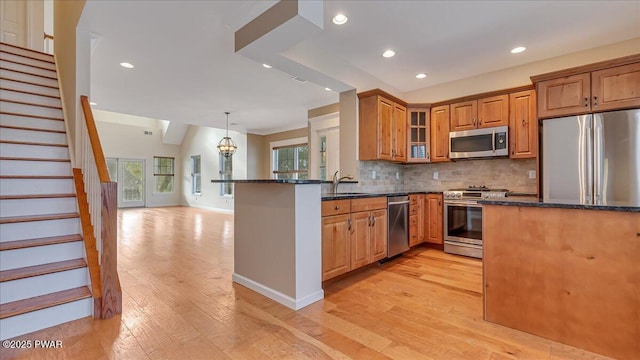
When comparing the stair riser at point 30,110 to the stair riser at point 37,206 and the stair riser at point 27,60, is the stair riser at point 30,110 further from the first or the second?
the stair riser at point 37,206

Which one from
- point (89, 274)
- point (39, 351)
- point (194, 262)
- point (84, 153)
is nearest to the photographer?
point (39, 351)

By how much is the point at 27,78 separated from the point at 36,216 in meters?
2.41

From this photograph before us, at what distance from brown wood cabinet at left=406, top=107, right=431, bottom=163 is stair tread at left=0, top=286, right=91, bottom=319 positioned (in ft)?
14.1

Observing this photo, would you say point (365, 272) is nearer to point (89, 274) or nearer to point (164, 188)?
point (89, 274)

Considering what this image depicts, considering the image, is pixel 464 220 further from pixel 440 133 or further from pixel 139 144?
pixel 139 144

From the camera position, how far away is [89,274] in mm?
2225

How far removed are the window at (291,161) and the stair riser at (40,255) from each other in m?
5.53

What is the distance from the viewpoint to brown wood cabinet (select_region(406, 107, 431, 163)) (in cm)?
461

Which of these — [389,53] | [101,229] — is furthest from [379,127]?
[101,229]

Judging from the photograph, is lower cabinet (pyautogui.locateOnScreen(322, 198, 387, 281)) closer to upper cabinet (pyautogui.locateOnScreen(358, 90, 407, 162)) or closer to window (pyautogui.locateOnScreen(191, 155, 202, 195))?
upper cabinet (pyautogui.locateOnScreen(358, 90, 407, 162))

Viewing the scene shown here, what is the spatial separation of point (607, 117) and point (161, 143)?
12.3 meters

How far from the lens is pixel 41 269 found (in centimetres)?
213

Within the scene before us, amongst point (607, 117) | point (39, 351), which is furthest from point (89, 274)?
point (607, 117)

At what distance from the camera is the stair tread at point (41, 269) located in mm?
1989
